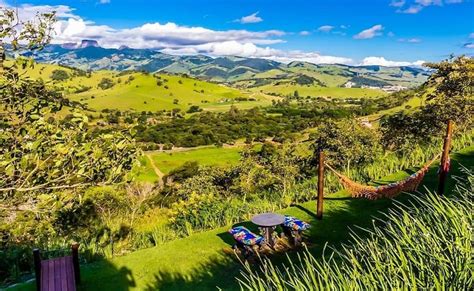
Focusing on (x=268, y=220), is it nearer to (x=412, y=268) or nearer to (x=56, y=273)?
(x=56, y=273)

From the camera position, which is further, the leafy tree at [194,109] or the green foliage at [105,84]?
the green foliage at [105,84]

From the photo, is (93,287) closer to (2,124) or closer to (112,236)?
(112,236)

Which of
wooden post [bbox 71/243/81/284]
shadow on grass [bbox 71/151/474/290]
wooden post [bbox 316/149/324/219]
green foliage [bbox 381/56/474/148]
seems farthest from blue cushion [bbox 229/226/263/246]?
A: green foliage [bbox 381/56/474/148]

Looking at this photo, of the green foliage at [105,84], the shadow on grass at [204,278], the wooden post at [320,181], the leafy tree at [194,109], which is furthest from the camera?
the green foliage at [105,84]

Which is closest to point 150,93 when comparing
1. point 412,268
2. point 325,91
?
point 325,91

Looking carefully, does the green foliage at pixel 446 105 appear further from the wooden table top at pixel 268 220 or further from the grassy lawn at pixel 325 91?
the grassy lawn at pixel 325 91

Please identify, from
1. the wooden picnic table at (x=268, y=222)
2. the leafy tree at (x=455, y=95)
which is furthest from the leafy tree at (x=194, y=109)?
the wooden picnic table at (x=268, y=222)

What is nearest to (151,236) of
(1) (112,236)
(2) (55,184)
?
(1) (112,236)
